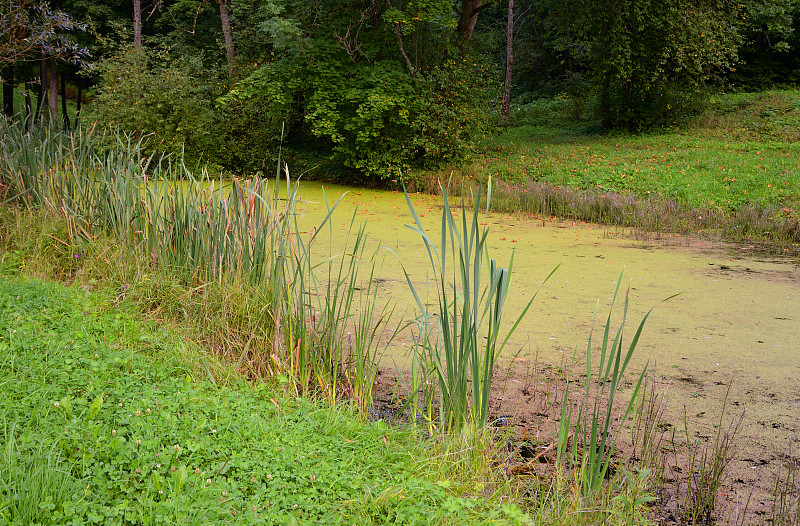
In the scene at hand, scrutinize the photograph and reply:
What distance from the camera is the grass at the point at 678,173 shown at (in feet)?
24.6

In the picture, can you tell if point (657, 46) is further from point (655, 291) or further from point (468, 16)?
point (655, 291)

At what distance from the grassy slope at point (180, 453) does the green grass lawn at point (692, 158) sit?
4.89m

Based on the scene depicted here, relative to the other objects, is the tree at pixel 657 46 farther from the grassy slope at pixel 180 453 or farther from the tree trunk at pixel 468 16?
the grassy slope at pixel 180 453

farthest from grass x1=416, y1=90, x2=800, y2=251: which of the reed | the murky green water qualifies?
the reed

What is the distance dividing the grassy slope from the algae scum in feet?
2.43

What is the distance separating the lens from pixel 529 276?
201 inches

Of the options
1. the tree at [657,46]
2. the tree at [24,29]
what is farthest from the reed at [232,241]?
the tree at [657,46]

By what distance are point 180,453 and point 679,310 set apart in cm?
350

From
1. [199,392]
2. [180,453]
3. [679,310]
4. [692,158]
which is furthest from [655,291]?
[692,158]

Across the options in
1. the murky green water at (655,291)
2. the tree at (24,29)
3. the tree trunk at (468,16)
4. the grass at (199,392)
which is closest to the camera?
the grass at (199,392)

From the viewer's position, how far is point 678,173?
9961 mm

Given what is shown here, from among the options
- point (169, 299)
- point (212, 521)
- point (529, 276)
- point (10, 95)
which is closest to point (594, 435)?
point (212, 521)

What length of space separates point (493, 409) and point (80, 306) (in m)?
2.05

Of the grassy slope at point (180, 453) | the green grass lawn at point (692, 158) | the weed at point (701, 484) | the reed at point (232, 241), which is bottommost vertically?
the weed at point (701, 484)
